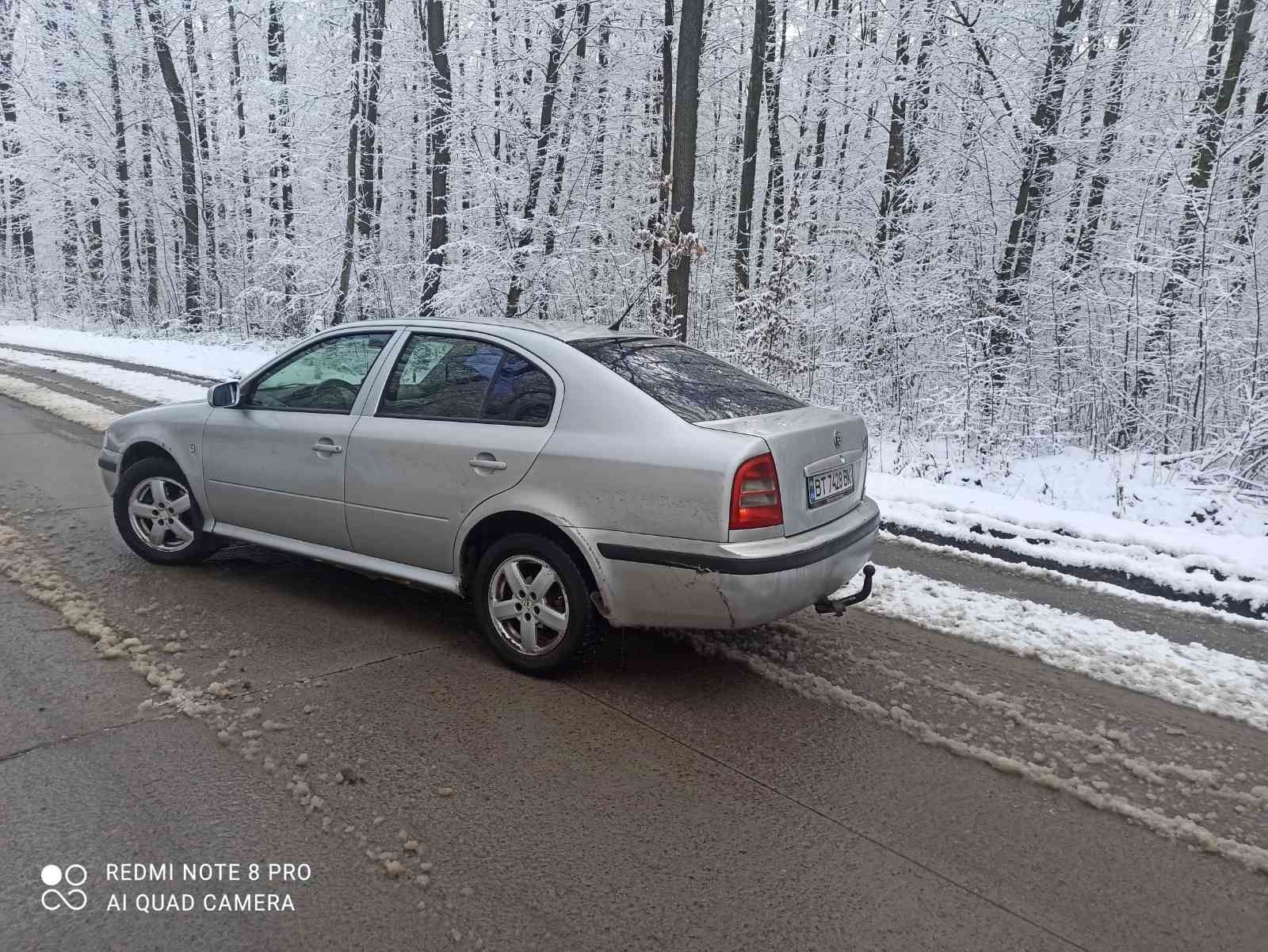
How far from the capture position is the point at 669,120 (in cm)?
1680

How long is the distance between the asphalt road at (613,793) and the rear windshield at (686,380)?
4.11 feet

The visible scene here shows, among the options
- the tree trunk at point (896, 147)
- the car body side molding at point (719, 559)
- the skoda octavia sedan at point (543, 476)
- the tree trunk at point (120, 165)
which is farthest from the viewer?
the tree trunk at point (120, 165)

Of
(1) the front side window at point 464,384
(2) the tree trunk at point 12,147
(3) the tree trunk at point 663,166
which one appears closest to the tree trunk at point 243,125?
(2) the tree trunk at point 12,147

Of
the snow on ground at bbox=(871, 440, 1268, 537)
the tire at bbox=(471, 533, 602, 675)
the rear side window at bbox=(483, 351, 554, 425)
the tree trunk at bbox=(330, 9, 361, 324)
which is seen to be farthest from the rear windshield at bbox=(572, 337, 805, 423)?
the tree trunk at bbox=(330, 9, 361, 324)

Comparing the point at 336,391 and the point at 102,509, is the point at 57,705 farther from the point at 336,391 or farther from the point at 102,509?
the point at 102,509

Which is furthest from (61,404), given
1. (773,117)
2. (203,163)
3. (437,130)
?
(203,163)

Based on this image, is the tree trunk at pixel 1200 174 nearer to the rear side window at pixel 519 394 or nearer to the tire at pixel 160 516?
the rear side window at pixel 519 394

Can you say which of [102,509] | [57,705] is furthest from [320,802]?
[102,509]

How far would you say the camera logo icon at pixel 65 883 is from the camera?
2350mm

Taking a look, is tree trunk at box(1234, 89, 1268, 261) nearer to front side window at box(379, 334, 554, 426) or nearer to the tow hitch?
the tow hitch

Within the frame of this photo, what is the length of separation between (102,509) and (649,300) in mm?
8250

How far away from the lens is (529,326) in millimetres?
4289

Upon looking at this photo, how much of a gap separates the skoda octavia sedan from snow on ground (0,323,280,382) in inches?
426

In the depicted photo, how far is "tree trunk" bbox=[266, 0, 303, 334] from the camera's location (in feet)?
68.1
